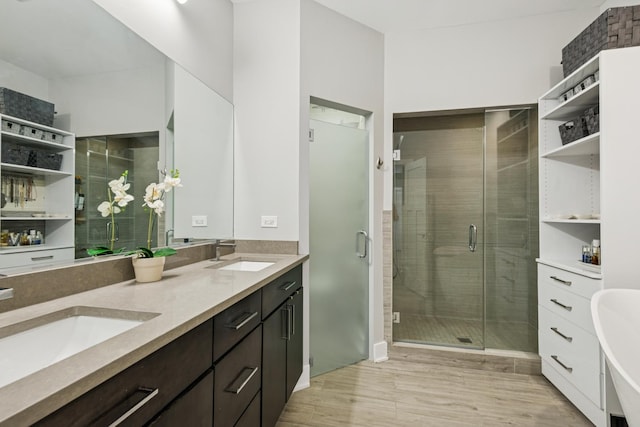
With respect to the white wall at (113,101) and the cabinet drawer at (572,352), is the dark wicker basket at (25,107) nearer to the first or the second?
the white wall at (113,101)

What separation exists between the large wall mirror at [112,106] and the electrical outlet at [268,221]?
1.21 feet

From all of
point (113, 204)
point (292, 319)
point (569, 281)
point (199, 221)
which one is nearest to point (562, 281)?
point (569, 281)

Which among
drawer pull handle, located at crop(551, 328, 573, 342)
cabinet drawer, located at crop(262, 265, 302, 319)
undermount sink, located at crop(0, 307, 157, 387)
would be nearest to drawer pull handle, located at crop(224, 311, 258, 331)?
cabinet drawer, located at crop(262, 265, 302, 319)

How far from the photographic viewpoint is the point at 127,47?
1397mm

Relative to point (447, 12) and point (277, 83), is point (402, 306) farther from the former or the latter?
point (447, 12)

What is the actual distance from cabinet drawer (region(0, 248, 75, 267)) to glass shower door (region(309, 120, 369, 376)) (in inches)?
59.3

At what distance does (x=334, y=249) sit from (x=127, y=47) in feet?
6.04

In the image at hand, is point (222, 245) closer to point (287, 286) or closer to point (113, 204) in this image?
point (287, 286)

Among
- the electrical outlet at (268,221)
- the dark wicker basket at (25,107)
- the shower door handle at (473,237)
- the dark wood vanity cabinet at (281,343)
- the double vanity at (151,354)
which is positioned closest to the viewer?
the double vanity at (151,354)

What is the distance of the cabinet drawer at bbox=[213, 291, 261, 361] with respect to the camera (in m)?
0.99

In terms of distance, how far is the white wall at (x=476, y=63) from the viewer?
2432mm

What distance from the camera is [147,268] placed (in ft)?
4.32

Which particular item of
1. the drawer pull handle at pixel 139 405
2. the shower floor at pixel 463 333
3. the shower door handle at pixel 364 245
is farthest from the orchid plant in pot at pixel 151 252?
the shower floor at pixel 463 333

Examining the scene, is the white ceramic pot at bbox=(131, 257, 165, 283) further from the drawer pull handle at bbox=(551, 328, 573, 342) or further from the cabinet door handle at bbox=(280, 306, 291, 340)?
the drawer pull handle at bbox=(551, 328, 573, 342)
